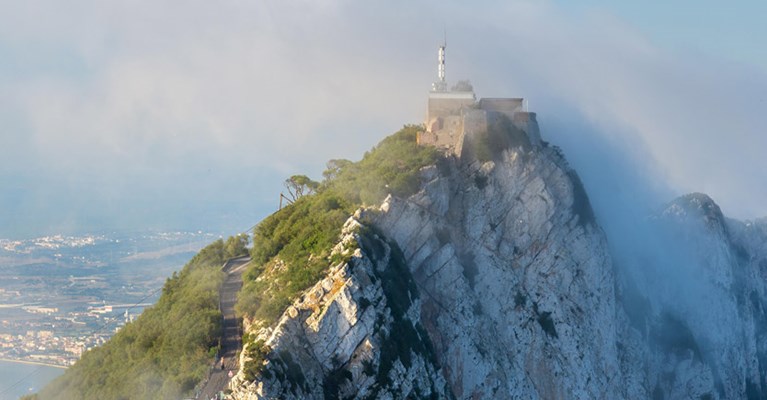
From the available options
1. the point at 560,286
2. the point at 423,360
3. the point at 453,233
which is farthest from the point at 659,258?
the point at 423,360

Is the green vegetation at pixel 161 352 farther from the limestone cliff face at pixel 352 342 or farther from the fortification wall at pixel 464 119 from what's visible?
the fortification wall at pixel 464 119

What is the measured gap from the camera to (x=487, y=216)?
217ft

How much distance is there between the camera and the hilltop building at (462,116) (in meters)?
68.2

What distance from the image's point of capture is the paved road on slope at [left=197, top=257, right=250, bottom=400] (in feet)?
166

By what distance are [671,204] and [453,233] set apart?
3631cm

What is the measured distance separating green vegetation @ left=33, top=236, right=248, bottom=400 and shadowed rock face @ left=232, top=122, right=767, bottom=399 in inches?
191

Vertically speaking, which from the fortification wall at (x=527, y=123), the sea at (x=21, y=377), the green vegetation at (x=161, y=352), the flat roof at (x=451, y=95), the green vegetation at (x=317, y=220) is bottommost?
the sea at (x=21, y=377)

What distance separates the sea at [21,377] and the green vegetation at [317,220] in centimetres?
1974

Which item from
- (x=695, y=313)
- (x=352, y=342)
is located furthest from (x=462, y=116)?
(x=695, y=313)

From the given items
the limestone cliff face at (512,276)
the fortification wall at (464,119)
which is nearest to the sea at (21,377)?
the limestone cliff face at (512,276)

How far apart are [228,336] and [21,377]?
3046 centimetres

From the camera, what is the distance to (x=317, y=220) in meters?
62.2

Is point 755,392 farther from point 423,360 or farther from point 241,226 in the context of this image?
point 241,226

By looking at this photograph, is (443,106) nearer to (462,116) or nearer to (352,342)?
(462,116)
